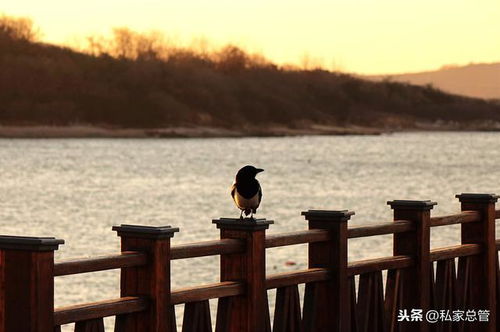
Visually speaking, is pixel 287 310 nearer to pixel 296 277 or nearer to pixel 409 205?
pixel 296 277

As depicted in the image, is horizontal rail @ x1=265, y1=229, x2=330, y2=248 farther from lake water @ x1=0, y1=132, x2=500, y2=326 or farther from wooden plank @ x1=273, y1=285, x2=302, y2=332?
lake water @ x1=0, y1=132, x2=500, y2=326

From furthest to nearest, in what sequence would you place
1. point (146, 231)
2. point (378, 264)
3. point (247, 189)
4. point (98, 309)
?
point (378, 264) < point (247, 189) < point (146, 231) < point (98, 309)

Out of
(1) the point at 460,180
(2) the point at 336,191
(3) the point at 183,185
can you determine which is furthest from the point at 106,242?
(1) the point at 460,180

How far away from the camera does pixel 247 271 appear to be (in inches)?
270

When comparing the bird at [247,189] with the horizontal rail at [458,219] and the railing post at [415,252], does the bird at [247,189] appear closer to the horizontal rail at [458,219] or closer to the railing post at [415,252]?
the railing post at [415,252]

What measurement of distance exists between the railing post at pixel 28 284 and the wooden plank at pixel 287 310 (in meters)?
1.99

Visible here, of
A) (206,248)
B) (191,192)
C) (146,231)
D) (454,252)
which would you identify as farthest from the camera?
(191,192)

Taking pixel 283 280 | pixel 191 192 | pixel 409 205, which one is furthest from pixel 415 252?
pixel 191 192

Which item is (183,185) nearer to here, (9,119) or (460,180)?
(460,180)

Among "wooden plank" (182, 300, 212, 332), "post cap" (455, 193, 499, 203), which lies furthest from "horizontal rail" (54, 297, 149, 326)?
"post cap" (455, 193, 499, 203)

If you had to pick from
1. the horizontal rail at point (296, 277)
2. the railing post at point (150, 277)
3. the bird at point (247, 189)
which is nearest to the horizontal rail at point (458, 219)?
the horizontal rail at point (296, 277)

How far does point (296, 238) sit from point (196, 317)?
0.88m

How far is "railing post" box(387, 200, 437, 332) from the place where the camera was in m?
8.40

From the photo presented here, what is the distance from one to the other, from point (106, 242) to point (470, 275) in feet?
149
